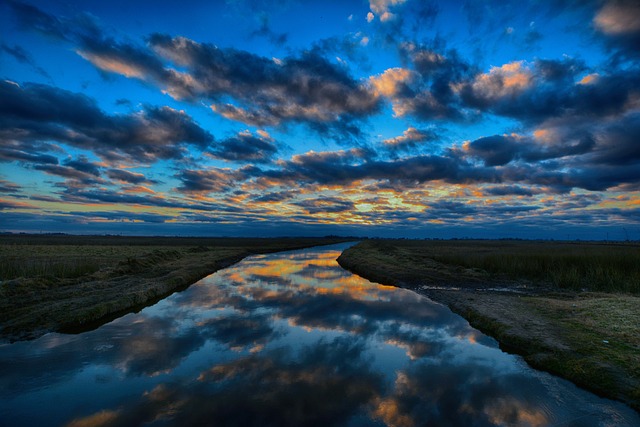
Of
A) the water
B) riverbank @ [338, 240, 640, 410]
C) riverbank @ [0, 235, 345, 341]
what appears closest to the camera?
the water

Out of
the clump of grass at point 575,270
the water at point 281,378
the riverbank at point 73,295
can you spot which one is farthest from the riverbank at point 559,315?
the riverbank at point 73,295

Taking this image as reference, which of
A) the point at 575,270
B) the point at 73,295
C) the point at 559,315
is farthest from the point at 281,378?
the point at 575,270

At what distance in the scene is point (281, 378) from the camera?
10.3 m

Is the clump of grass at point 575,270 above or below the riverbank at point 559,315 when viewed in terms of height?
above

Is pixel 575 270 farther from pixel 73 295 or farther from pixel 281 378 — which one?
pixel 73 295

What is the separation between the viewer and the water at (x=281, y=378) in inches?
323

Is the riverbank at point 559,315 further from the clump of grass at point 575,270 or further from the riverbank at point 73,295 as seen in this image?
the riverbank at point 73,295

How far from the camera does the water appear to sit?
8203mm

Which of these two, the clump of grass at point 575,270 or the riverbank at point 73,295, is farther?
the clump of grass at point 575,270

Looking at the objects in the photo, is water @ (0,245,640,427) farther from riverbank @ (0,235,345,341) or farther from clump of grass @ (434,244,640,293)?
clump of grass @ (434,244,640,293)

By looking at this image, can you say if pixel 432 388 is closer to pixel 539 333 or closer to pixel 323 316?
pixel 539 333

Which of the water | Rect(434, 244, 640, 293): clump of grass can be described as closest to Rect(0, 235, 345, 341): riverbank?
the water

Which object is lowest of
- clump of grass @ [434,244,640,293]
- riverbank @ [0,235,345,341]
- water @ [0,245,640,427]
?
water @ [0,245,640,427]

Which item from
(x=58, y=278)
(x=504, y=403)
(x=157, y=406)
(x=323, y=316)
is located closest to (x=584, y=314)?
(x=504, y=403)
